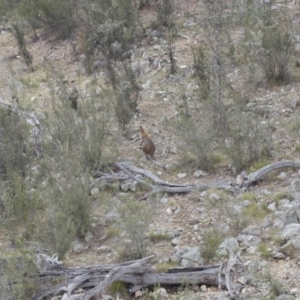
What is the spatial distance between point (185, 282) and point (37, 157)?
3.37 meters

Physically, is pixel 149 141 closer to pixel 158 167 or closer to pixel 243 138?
pixel 158 167

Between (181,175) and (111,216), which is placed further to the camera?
(181,175)

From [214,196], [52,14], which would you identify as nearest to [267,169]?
[214,196]

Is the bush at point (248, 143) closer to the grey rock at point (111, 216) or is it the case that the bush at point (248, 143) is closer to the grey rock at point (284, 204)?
the grey rock at point (284, 204)

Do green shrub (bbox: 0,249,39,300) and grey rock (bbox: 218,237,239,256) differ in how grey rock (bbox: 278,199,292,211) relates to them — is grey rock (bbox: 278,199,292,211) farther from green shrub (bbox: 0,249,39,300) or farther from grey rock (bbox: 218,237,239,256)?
green shrub (bbox: 0,249,39,300)

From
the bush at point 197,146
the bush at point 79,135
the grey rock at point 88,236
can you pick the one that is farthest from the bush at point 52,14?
the grey rock at point 88,236

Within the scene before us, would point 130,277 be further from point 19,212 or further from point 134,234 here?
point 19,212

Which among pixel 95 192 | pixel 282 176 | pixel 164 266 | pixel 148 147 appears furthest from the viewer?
pixel 148 147

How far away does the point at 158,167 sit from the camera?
7504 mm

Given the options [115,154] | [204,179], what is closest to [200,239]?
[204,179]

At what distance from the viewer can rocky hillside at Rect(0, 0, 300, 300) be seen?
542 centimetres

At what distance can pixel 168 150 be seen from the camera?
25.9 feet

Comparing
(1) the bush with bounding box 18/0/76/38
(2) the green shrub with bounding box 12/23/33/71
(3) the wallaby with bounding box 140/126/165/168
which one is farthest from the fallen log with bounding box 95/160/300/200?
Result: (1) the bush with bounding box 18/0/76/38

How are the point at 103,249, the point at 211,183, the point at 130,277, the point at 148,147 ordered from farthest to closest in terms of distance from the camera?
the point at 148,147, the point at 211,183, the point at 103,249, the point at 130,277
